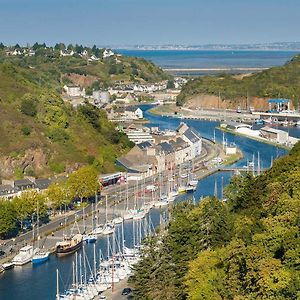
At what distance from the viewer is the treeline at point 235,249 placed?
41.2 ft

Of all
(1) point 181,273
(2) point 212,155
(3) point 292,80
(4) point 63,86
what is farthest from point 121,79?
(1) point 181,273

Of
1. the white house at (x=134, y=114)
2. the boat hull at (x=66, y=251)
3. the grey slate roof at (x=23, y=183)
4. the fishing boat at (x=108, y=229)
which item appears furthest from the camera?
the white house at (x=134, y=114)

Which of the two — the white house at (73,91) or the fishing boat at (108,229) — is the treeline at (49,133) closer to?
the fishing boat at (108,229)

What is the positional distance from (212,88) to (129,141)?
32179 mm

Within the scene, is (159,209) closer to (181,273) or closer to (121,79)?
(181,273)

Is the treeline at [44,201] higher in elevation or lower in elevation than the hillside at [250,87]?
lower

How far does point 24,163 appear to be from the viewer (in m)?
31.8

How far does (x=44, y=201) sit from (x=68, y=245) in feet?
10.9

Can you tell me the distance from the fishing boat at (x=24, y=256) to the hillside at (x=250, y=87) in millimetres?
45859

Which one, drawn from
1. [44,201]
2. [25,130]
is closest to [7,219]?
[44,201]

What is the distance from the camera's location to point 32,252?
22.5 meters

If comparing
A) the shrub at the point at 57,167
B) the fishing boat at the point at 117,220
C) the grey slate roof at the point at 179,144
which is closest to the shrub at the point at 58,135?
the shrub at the point at 57,167

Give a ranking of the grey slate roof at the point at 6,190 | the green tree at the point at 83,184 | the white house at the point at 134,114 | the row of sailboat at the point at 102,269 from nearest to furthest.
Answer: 1. the row of sailboat at the point at 102,269
2. the grey slate roof at the point at 6,190
3. the green tree at the point at 83,184
4. the white house at the point at 134,114

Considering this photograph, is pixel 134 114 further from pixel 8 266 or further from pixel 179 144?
pixel 8 266
